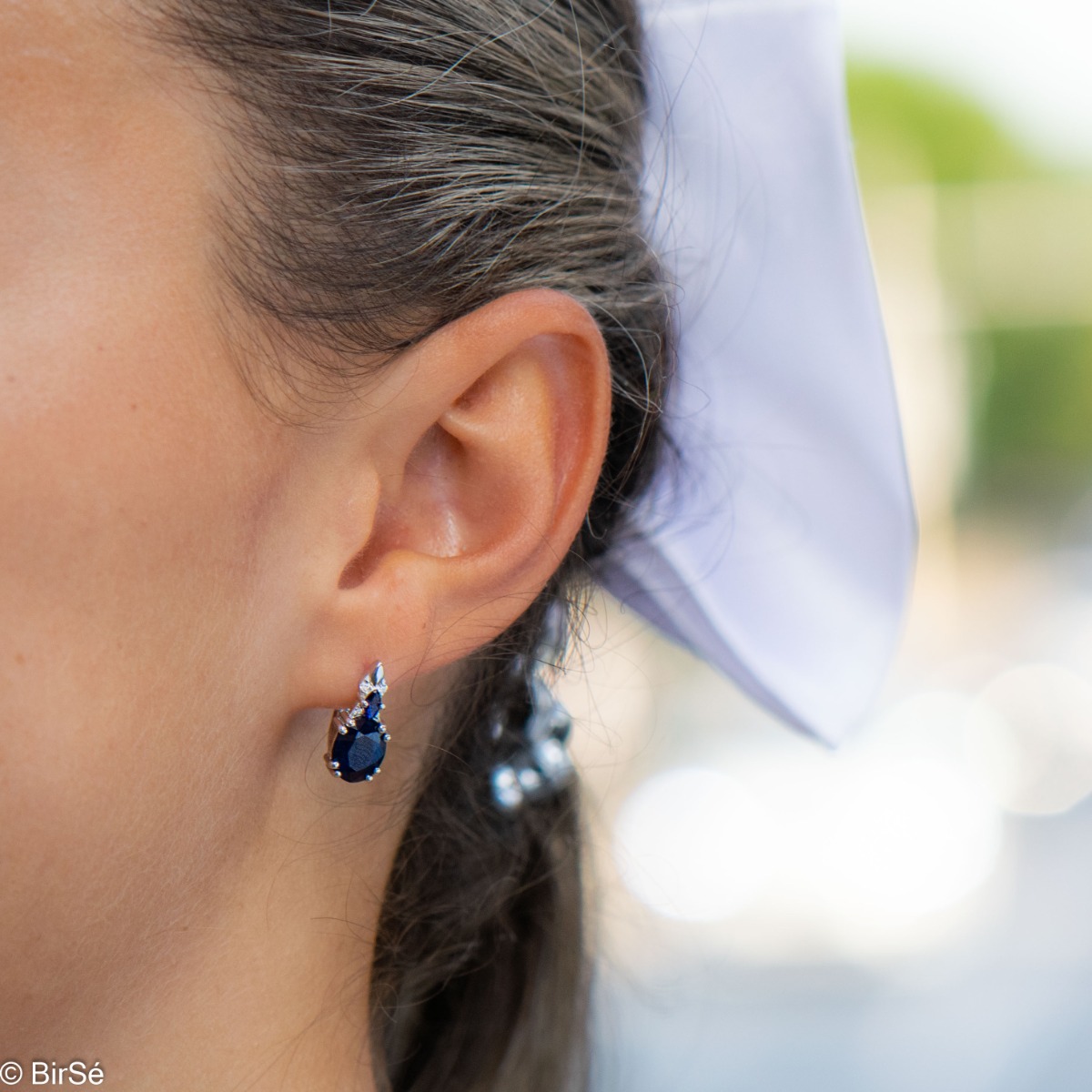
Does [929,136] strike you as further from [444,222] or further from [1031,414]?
[444,222]

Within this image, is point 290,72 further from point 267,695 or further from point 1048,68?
point 1048,68

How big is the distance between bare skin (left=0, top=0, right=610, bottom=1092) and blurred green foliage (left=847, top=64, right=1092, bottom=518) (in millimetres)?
5815

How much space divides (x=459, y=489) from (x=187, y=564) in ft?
0.71

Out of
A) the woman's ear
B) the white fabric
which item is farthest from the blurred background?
the woman's ear

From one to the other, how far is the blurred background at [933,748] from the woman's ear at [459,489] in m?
0.31

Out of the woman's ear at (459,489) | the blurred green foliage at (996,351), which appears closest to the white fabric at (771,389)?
the woman's ear at (459,489)

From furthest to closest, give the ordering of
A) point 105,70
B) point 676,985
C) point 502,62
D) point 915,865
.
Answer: point 915,865 → point 676,985 → point 502,62 → point 105,70

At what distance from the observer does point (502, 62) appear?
88 centimetres

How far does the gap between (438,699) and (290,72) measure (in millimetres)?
500

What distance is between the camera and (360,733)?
2.71 feet

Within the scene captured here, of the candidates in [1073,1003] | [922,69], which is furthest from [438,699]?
[922,69]

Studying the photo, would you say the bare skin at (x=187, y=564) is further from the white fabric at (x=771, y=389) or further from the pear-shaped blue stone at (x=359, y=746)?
the white fabric at (x=771, y=389)

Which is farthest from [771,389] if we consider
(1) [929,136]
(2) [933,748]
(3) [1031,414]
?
(3) [1031,414]

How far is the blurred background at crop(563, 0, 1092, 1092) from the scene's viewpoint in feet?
6.77
